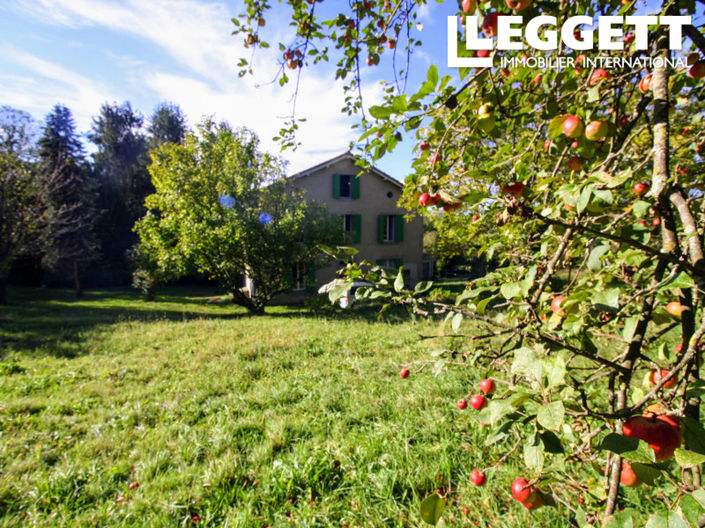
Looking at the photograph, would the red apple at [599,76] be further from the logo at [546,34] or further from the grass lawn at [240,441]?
the grass lawn at [240,441]

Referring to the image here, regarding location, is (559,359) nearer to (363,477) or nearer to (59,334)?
(363,477)

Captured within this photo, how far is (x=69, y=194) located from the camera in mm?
18766

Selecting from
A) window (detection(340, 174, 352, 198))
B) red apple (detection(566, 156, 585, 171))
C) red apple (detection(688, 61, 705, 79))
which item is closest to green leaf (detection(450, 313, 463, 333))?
red apple (detection(566, 156, 585, 171))

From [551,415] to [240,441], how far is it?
117 inches

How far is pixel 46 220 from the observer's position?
1275cm

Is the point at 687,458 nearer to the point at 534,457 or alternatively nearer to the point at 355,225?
the point at 534,457

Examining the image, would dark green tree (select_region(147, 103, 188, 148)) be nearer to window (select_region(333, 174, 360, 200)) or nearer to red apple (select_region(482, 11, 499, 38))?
window (select_region(333, 174, 360, 200))

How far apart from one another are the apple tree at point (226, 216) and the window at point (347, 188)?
135 inches

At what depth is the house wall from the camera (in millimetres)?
14265

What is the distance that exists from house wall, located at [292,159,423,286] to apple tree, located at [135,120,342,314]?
9.95 ft

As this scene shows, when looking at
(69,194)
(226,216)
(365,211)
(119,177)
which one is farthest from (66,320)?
(119,177)

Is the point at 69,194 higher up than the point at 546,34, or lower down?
higher up

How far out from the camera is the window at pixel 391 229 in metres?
15.4

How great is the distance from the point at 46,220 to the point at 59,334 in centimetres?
861
